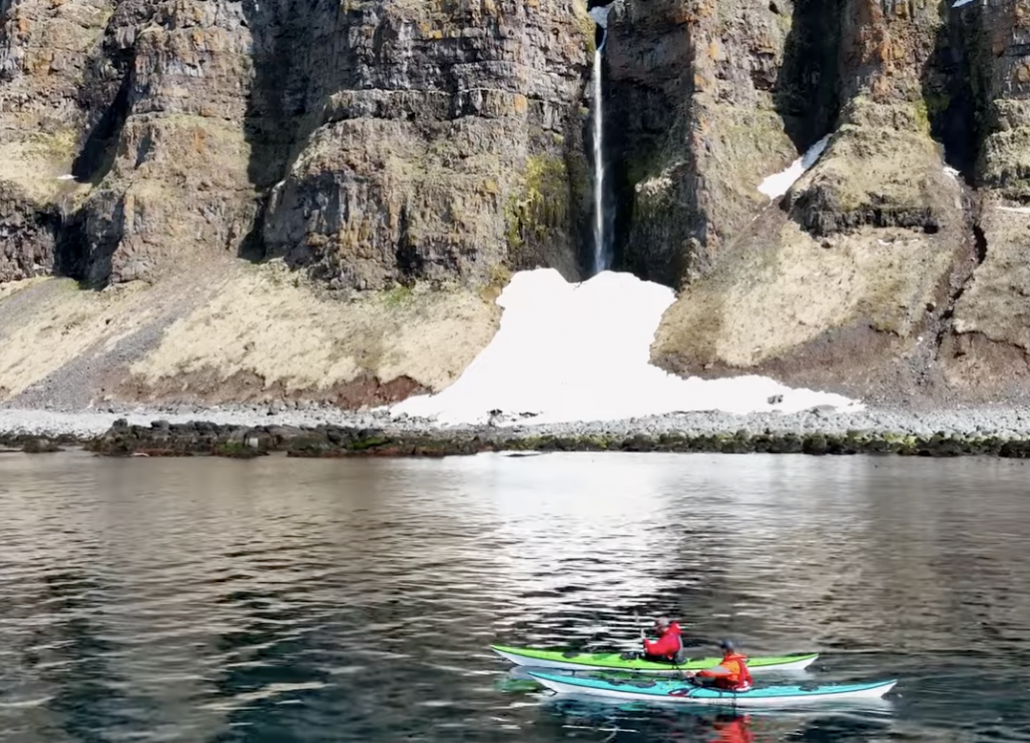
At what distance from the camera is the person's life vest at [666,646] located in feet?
70.3

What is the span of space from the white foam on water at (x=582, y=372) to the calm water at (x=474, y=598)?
2148 centimetres

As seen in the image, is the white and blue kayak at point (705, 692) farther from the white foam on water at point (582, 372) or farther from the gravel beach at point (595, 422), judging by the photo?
the white foam on water at point (582, 372)

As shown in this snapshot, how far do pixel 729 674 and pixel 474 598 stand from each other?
8818 mm

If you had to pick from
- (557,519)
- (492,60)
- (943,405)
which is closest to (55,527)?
(557,519)

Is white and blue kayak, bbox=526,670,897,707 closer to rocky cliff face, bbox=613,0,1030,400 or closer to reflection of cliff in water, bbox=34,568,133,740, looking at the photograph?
reflection of cliff in water, bbox=34,568,133,740

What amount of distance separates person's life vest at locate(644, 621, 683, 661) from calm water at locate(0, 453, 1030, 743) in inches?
49.0

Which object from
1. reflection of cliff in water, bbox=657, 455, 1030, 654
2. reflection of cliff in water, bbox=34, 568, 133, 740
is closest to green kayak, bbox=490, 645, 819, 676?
reflection of cliff in water, bbox=657, 455, 1030, 654

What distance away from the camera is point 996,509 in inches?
1578

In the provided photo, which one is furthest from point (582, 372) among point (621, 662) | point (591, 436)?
point (621, 662)

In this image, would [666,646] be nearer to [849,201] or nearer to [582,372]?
[582,372]

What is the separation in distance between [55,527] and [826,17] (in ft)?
254

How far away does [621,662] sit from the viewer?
21.7 meters

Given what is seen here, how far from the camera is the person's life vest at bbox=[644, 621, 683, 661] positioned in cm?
2142

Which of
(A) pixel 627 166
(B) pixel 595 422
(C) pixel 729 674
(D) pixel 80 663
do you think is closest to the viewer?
(C) pixel 729 674
